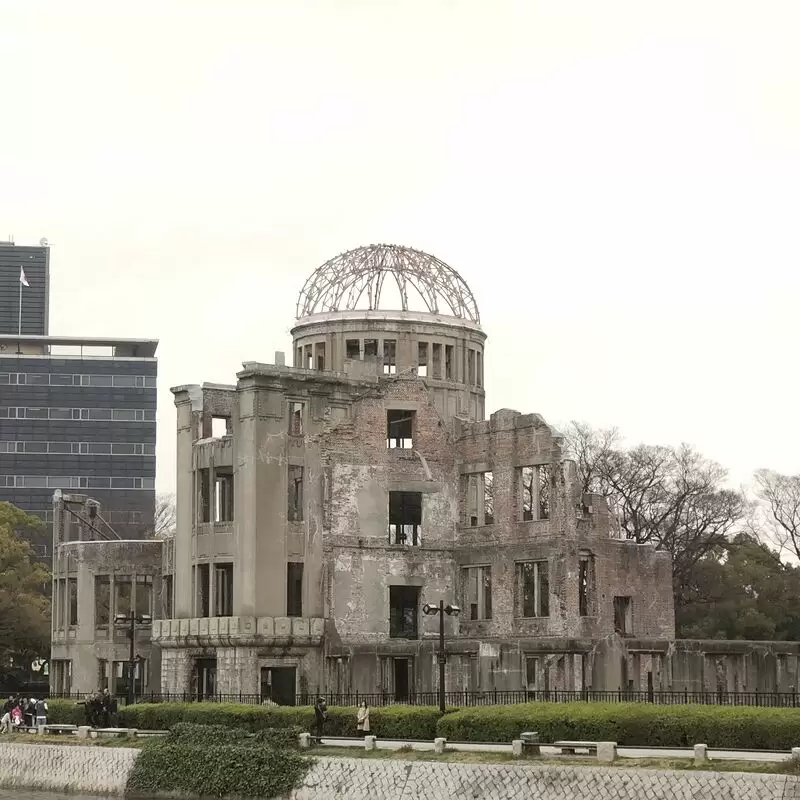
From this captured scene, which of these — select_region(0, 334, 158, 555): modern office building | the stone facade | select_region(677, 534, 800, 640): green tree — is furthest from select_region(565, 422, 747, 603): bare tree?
select_region(0, 334, 158, 555): modern office building

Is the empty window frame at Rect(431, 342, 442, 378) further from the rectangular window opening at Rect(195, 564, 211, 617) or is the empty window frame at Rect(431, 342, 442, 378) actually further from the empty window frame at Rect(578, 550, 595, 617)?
the rectangular window opening at Rect(195, 564, 211, 617)

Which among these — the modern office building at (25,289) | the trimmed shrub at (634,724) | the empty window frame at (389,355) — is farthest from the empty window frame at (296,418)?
the modern office building at (25,289)

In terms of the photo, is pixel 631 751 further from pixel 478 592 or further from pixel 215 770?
pixel 478 592

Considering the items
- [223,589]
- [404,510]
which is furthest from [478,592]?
[223,589]

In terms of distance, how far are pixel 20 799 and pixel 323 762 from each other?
10.7 meters

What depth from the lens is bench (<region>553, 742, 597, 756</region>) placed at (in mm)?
37500

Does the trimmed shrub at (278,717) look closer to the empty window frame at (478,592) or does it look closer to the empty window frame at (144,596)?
the empty window frame at (144,596)

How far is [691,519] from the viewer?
86.1 metres

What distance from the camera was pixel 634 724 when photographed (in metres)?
38.9

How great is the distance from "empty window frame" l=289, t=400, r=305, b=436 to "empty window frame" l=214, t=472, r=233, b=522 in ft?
9.00

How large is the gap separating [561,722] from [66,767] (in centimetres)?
1661

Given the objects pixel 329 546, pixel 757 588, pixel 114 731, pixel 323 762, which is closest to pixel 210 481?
pixel 329 546

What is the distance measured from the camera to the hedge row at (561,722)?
37.0 metres

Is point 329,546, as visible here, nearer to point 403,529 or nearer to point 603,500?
point 403,529
